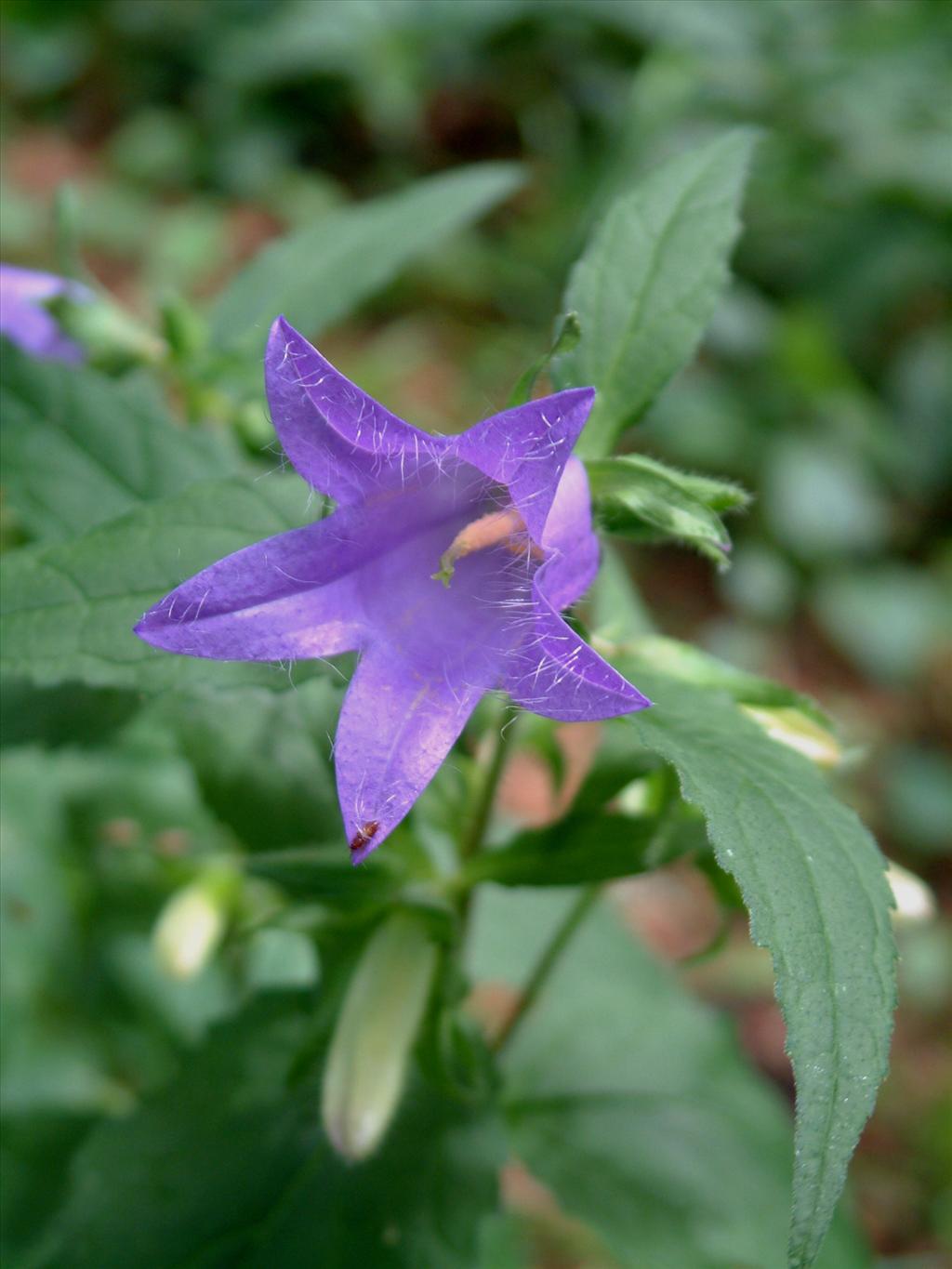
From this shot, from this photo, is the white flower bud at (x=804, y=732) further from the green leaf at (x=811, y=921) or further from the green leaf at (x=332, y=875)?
the green leaf at (x=332, y=875)

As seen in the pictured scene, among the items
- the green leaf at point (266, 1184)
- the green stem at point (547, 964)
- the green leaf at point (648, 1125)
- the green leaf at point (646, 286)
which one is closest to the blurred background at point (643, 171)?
the green leaf at point (648, 1125)

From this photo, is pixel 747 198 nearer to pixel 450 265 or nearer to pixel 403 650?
pixel 450 265

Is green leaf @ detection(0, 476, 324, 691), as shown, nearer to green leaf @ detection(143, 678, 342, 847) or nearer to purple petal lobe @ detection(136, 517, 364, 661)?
purple petal lobe @ detection(136, 517, 364, 661)

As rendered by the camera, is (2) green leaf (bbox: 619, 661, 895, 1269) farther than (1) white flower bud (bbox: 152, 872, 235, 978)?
No

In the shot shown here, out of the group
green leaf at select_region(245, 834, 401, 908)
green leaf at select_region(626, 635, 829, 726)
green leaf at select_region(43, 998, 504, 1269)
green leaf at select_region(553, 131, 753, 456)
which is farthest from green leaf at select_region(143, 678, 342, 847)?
green leaf at select_region(553, 131, 753, 456)

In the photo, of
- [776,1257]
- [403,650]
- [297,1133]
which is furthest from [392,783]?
[776,1257]
